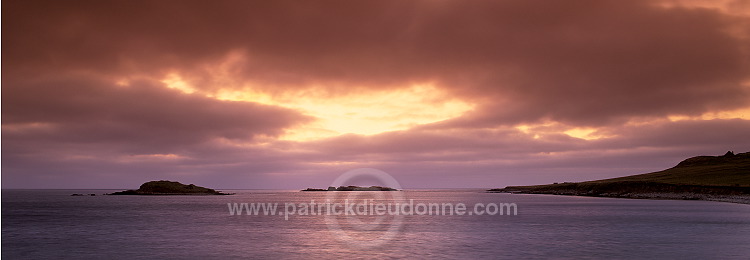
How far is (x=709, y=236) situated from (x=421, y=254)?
89.5ft

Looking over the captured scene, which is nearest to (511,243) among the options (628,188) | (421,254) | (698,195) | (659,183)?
(421,254)

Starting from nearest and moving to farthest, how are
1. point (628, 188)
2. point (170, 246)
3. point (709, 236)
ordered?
1. point (170, 246)
2. point (709, 236)
3. point (628, 188)

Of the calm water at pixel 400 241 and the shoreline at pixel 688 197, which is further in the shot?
the shoreline at pixel 688 197

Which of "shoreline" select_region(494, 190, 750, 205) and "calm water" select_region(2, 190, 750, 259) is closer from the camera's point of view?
"calm water" select_region(2, 190, 750, 259)

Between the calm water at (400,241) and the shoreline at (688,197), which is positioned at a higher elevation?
the shoreline at (688,197)

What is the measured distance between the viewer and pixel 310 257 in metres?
35.2

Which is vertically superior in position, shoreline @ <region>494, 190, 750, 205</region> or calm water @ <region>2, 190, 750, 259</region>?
shoreline @ <region>494, 190, 750, 205</region>

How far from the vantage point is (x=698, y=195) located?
14188cm

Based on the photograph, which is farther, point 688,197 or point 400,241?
point 688,197

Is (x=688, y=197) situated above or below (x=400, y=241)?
above

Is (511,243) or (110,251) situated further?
(511,243)

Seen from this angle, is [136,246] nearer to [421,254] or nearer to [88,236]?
[88,236]

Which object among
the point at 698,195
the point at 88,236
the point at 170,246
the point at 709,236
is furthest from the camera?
the point at 698,195

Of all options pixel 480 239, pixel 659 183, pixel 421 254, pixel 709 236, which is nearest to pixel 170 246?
pixel 421 254
